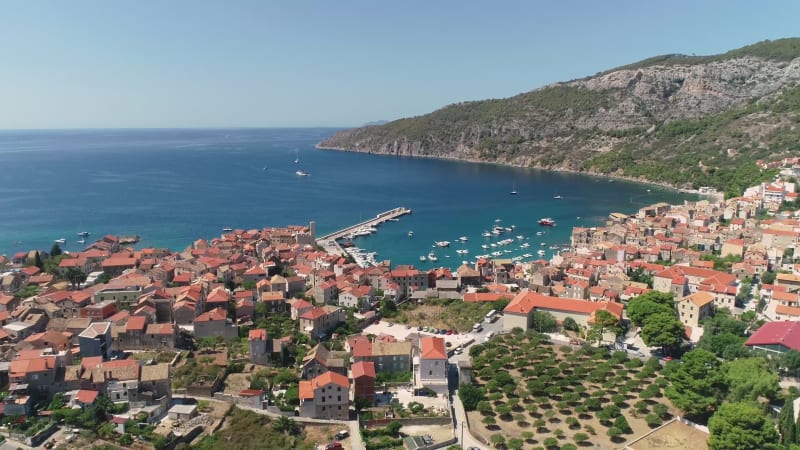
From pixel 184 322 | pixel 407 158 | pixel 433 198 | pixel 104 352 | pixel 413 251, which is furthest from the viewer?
pixel 407 158

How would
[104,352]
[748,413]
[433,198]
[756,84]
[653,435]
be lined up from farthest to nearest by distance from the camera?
[756,84]
[433,198]
[104,352]
[653,435]
[748,413]

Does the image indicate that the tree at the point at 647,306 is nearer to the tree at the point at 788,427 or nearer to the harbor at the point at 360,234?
the tree at the point at 788,427

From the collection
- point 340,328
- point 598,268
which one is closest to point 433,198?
point 598,268

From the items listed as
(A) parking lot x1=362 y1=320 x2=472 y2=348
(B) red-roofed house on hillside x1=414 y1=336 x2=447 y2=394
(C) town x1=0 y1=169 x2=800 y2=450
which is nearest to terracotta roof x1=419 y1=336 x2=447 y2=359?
(B) red-roofed house on hillside x1=414 y1=336 x2=447 y2=394

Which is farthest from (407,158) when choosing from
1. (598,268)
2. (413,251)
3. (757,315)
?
(757,315)

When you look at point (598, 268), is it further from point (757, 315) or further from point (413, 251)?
point (413, 251)

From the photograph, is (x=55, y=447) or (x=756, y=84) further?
(x=756, y=84)

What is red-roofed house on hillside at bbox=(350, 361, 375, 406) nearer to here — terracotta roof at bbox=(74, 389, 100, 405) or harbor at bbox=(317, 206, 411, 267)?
terracotta roof at bbox=(74, 389, 100, 405)

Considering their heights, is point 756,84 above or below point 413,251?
above
